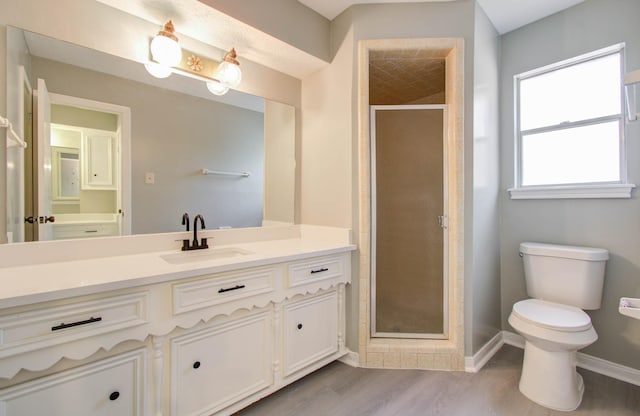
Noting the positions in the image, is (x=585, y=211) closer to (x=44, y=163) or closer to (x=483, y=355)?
(x=483, y=355)

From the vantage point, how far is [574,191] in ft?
6.16

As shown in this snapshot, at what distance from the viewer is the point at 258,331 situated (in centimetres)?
147

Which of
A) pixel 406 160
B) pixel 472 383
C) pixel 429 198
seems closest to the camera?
pixel 472 383

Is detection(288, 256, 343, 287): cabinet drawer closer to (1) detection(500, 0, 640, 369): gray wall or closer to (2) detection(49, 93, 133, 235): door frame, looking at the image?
(2) detection(49, 93, 133, 235): door frame

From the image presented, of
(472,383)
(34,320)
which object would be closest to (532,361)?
(472,383)

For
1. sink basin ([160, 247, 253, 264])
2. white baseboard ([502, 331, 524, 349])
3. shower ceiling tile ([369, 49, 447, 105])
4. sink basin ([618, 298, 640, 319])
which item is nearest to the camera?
sink basin ([618, 298, 640, 319])

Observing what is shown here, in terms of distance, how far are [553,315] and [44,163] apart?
109 inches

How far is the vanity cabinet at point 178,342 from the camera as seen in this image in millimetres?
912

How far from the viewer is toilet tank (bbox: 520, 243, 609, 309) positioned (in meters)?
1.72

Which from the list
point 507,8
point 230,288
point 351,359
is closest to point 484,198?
point 507,8

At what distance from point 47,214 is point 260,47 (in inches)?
58.1

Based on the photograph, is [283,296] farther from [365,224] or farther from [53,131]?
[53,131]

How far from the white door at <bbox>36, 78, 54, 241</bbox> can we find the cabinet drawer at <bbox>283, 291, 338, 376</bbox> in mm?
1217

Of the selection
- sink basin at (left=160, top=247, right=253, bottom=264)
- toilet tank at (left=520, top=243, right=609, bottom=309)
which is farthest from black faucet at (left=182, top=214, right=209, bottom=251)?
toilet tank at (left=520, top=243, right=609, bottom=309)
